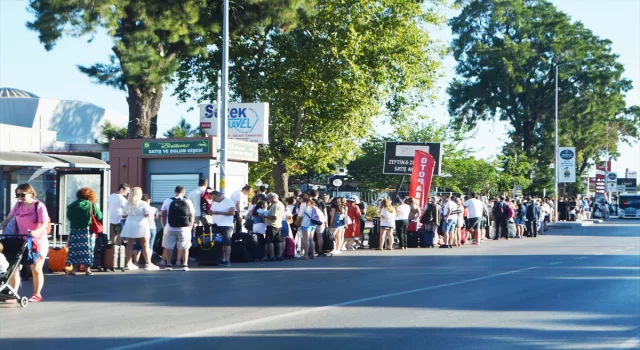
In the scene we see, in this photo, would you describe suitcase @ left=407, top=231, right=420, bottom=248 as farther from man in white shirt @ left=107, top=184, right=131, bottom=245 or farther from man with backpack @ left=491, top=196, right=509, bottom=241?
man in white shirt @ left=107, top=184, right=131, bottom=245

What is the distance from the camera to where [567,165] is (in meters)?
53.4

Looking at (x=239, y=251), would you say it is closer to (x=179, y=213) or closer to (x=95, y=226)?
(x=179, y=213)

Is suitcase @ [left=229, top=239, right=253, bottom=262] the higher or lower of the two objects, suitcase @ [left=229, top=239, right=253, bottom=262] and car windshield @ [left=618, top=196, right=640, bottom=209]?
the lower

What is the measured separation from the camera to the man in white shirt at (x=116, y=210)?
58.7 feet

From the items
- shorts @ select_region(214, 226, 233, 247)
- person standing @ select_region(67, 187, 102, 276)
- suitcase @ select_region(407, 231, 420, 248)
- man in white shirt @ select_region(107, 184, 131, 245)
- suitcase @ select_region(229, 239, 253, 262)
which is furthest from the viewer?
suitcase @ select_region(407, 231, 420, 248)

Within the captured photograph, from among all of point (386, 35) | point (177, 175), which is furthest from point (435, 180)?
point (177, 175)

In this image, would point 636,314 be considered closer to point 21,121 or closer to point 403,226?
point 403,226

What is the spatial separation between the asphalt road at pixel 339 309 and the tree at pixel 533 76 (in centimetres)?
4300

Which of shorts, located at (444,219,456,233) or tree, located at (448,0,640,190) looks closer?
shorts, located at (444,219,456,233)

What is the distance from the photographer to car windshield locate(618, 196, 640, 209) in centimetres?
6675

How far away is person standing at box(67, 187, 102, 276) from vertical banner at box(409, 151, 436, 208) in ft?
52.9

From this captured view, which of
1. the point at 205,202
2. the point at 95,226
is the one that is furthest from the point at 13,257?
the point at 205,202

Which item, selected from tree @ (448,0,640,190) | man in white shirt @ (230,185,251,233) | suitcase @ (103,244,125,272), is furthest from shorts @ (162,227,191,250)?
tree @ (448,0,640,190)

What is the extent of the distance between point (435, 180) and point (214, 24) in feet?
115
